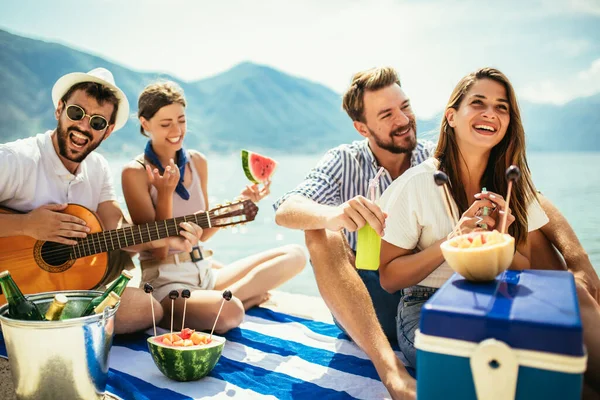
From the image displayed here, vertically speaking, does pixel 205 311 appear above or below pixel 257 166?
below

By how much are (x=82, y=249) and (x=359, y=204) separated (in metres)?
1.96

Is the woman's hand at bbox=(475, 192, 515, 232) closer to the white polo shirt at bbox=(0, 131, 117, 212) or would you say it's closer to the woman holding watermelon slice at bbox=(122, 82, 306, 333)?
the woman holding watermelon slice at bbox=(122, 82, 306, 333)

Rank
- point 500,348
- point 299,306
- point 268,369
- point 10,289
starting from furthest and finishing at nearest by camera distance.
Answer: point 299,306 < point 268,369 < point 10,289 < point 500,348

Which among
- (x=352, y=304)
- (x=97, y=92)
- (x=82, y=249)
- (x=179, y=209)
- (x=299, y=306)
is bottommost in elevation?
(x=299, y=306)

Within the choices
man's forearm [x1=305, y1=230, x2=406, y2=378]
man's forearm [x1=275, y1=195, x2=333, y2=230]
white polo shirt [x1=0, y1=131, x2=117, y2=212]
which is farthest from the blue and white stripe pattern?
white polo shirt [x1=0, y1=131, x2=117, y2=212]

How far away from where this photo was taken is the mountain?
22922 mm

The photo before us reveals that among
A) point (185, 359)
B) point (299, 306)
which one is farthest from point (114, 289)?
point (299, 306)

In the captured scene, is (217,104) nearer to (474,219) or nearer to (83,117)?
(83,117)

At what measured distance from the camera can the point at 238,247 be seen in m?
10.9

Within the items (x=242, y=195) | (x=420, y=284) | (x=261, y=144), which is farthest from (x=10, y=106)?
(x=420, y=284)

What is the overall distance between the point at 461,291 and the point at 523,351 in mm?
272

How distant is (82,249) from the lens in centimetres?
330

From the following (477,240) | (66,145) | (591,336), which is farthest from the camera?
(66,145)

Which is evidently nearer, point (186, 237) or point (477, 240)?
point (477, 240)
